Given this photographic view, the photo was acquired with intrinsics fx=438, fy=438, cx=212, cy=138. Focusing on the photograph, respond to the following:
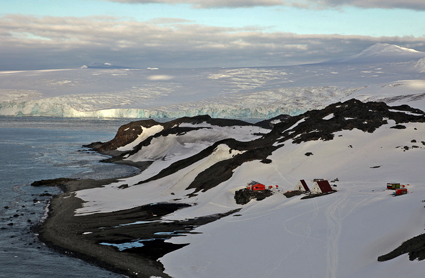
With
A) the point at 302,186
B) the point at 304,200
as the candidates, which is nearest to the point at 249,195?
the point at 302,186

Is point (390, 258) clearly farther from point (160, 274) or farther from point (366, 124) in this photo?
point (366, 124)

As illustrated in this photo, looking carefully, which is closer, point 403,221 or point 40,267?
point 403,221

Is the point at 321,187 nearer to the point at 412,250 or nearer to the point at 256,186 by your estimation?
the point at 256,186

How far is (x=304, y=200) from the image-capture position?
4297 cm

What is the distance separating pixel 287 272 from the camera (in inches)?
1136

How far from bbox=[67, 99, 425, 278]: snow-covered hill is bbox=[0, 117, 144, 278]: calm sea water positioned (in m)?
5.95

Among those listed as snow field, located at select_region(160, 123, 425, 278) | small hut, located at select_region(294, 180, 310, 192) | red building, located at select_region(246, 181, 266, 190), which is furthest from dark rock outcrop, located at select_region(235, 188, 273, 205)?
small hut, located at select_region(294, 180, 310, 192)

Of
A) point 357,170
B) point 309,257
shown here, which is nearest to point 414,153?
point 357,170

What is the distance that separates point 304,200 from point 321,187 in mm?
3178

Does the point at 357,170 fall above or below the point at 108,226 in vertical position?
above

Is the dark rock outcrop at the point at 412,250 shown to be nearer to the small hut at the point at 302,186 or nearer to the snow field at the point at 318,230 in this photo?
the snow field at the point at 318,230

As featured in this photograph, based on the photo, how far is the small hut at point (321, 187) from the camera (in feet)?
147

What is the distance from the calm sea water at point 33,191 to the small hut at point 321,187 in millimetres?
22472

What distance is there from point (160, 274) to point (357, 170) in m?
30.1
